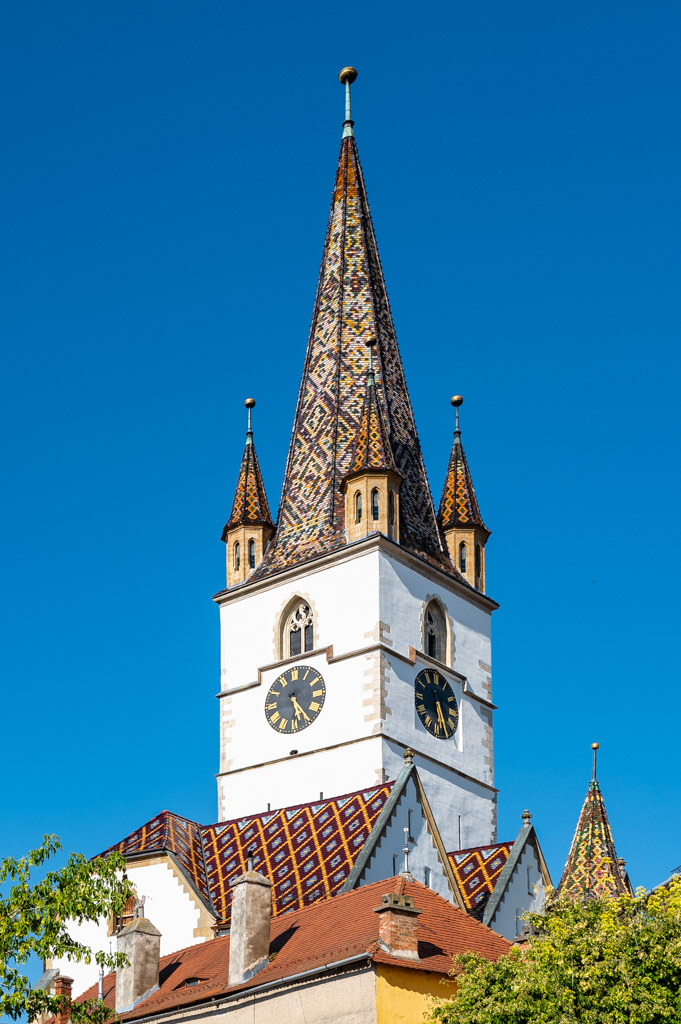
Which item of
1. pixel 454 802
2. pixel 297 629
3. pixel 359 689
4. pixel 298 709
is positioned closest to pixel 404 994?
pixel 359 689

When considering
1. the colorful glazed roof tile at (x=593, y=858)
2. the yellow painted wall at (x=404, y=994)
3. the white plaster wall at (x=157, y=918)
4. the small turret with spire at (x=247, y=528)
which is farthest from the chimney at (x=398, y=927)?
the small turret with spire at (x=247, y=528)

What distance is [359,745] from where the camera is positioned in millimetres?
45156

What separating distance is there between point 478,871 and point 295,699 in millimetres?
7640

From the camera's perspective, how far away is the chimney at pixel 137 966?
113 ft

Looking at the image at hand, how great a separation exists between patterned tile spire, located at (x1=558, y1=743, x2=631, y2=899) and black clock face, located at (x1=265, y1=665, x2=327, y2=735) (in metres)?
7.76

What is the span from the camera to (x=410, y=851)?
39.8 metres

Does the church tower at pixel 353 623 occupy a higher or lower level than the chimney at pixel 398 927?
higher

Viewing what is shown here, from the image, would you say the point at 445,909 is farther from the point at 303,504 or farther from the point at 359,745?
the point at 303,504

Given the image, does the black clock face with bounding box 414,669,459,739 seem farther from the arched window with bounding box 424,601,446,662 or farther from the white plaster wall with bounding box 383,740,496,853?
the white plaster wall with bounding box 383,740,496,853

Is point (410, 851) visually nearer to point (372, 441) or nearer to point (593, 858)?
point (593, 858)

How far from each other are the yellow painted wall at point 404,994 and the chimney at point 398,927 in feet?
1.14

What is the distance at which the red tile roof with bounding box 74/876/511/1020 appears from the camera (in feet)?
94.8

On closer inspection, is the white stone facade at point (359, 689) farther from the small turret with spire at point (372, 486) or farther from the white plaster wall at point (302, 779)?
the small turret with spire at point (372, 486)

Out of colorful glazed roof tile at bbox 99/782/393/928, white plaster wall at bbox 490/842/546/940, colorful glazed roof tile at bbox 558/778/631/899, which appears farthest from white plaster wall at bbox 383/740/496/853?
colorful glazed roof tile at bbox 558/778/631/899
